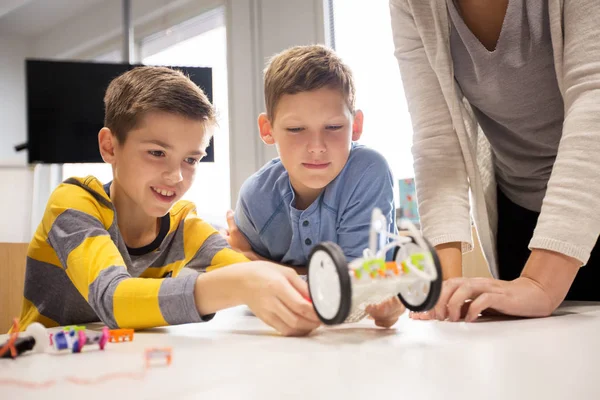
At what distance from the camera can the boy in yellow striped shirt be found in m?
0.88

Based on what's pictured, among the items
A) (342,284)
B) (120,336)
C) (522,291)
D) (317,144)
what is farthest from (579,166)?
(120,336)

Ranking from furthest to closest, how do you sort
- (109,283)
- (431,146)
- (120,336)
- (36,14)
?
(36,14)
(431,146)
(109,283)
(120,336)

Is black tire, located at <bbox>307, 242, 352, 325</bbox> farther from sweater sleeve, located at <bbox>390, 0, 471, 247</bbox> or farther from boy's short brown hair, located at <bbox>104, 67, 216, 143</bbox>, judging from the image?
boy's short brown hair, located at <bbox>104, 67, 216, 143</bbox>

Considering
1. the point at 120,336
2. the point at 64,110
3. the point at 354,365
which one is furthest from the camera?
the point at 64,110

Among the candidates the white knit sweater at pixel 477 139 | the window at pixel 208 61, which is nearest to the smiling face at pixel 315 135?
the white knit sweater at pixel 477 139

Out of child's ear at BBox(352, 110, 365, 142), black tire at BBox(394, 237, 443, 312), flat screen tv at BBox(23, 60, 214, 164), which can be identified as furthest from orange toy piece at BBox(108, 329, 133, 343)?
flat screen tv at BBox(23, 60, 214, 164)

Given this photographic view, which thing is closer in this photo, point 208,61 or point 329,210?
point 329,210

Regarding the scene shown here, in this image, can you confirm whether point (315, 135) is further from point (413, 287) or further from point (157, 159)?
point (413, 287)

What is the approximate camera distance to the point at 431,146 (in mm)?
973

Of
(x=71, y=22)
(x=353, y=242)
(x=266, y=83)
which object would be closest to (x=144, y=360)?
(x=353, y=242)

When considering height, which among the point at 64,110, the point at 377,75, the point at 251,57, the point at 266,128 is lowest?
the point at 266,128

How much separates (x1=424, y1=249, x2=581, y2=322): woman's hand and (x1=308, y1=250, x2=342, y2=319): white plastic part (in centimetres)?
24

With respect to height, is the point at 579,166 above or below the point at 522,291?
above

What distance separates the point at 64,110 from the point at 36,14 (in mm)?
2121
